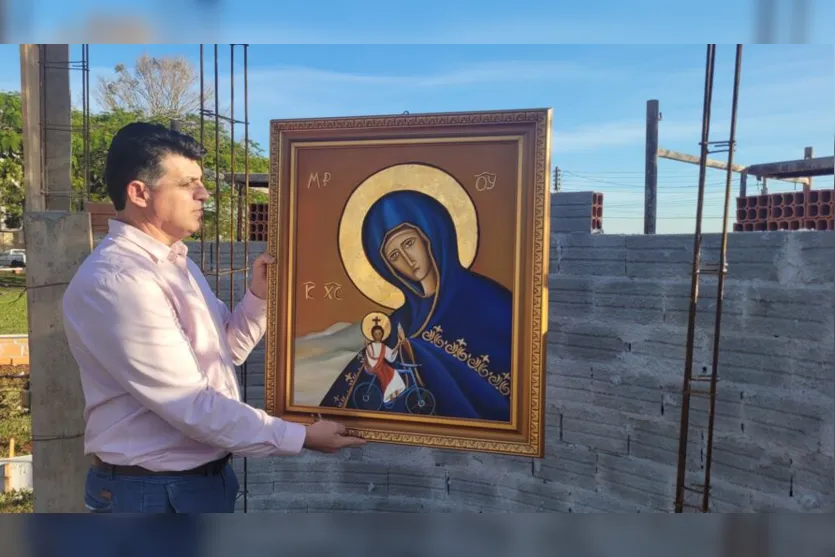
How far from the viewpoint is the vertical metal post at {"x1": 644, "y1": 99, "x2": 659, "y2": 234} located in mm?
2755

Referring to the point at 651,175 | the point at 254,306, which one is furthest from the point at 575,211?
the point at 254,306

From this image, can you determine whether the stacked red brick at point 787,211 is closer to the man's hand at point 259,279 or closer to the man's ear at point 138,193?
the man's hand at point 259,279

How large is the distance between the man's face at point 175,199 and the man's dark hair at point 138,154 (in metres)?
0.02

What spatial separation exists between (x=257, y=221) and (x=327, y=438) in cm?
103

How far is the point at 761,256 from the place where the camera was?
7.68 ft

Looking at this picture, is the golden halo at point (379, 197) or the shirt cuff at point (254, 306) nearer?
the golden halo at point (379, 197)

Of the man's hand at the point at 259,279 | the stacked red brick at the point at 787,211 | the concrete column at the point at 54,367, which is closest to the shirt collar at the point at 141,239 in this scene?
the man's hand at the point at 259,279

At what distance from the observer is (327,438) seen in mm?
1874

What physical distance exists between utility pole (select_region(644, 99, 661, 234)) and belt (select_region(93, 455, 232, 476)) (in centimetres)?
204

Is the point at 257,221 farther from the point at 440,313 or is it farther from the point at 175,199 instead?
the point at 440,313

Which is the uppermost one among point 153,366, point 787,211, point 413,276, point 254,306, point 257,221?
point 787,211

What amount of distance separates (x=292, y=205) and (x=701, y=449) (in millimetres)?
1822

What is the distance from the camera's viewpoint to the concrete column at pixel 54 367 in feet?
6.86

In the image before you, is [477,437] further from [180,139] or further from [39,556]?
[39,556]
